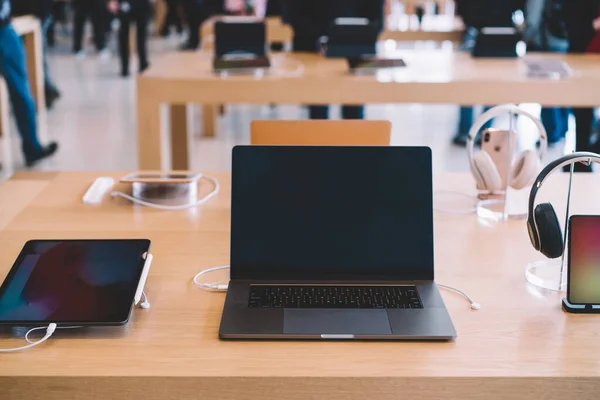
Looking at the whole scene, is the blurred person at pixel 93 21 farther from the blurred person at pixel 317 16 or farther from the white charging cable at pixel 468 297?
the white charging cable at pixel 468 297

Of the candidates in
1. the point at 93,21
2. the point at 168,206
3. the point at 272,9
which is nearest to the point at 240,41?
the point at 168,206

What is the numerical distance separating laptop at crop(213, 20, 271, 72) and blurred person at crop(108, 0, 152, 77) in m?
3.84

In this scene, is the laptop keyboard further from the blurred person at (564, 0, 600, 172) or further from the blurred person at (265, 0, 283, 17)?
the blurred person at (265, 0, 283, 17)

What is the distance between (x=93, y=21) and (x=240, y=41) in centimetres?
565

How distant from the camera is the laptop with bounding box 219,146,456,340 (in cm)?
135

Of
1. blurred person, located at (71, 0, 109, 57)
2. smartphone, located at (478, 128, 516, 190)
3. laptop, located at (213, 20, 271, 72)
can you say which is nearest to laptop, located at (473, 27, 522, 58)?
laptop, located at (213, 20, 271, 72)

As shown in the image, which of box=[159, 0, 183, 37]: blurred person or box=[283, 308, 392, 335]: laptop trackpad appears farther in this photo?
box=[159, 0, 183, 37]: blurred person

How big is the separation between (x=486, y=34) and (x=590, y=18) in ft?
2.68

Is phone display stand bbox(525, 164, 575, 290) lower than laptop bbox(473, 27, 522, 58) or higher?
lower

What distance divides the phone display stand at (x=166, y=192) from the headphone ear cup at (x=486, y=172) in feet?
2.11

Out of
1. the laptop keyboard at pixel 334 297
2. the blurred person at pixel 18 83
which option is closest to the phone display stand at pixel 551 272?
the laptop keyboard at pixel 334 297

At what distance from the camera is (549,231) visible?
4.30ft

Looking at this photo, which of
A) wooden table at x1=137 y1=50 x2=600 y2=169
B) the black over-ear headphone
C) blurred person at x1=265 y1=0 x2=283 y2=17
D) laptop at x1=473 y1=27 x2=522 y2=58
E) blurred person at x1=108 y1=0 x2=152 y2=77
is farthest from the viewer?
blurred person at x1=108 y1=0 x2=152 y2=77

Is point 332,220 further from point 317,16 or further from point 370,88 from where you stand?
point 317,16
